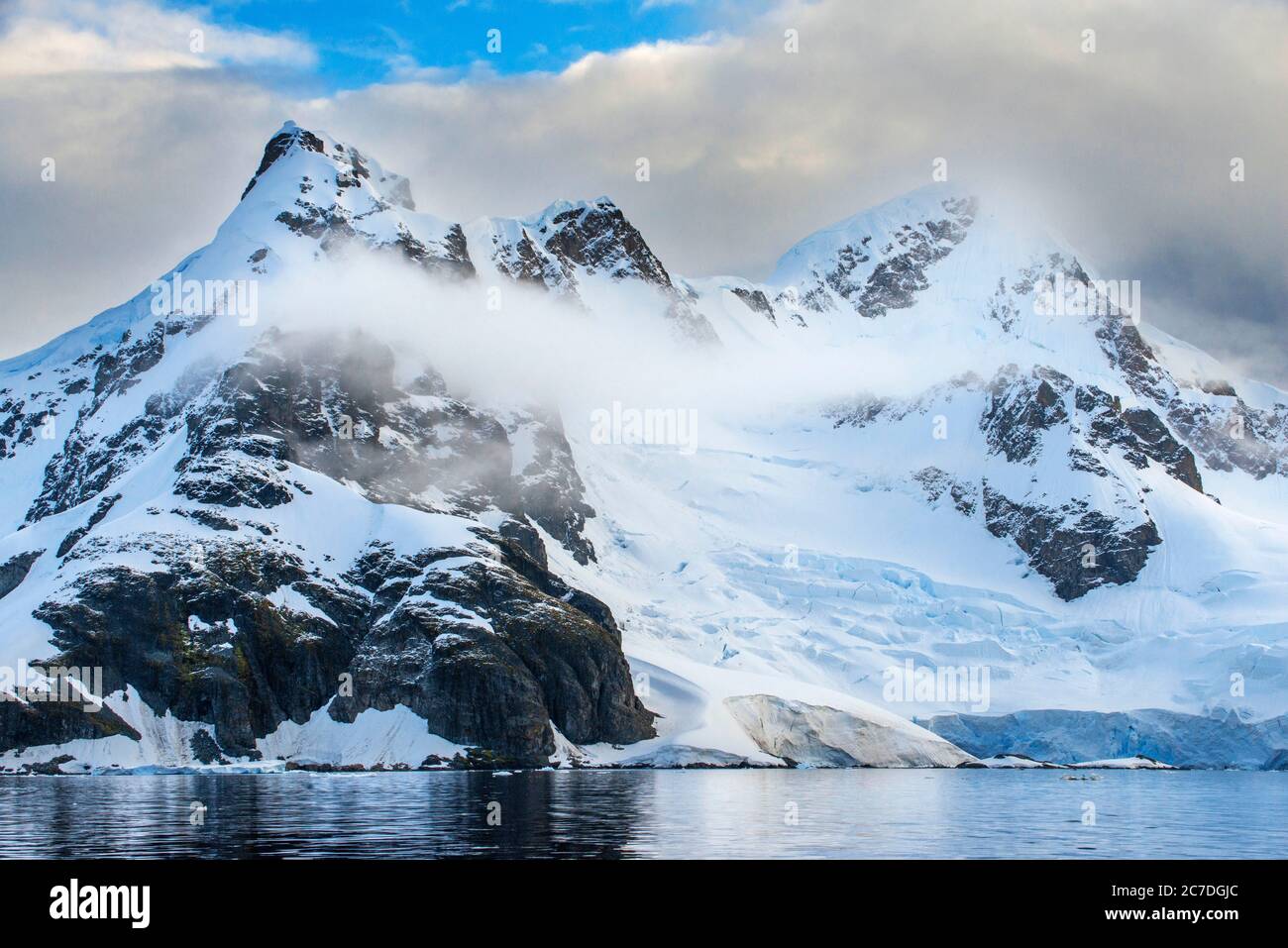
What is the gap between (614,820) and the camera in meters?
112

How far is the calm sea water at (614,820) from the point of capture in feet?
298

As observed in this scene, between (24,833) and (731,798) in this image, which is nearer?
(24,833)

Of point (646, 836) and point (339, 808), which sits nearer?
point (646, 836)

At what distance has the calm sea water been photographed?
298 ft

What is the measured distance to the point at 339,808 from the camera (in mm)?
124812

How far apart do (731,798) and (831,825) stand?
119ft

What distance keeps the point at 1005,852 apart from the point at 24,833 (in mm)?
59263
